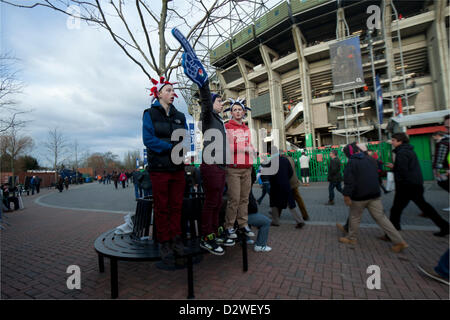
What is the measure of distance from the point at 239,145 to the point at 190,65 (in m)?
1.22

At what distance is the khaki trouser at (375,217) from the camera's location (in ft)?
10.3

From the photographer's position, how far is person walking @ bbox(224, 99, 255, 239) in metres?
2.76

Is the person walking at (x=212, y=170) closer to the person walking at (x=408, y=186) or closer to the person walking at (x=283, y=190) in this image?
the person walking at (x=283, y=190)

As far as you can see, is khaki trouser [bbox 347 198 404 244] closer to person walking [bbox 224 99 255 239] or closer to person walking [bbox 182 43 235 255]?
person walking [bbox 224 99 255 239]

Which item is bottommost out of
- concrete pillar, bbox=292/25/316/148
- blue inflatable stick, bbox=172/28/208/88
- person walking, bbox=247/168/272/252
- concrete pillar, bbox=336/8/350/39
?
person walking, bbox=247/168/272/252

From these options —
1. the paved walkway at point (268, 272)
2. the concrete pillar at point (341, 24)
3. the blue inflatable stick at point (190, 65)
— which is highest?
the concrete pillar at point (341, 24)

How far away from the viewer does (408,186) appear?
3.84m

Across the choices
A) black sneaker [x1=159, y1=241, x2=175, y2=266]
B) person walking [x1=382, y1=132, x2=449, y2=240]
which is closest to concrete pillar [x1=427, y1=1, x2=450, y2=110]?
person walking [x1=382, y1=132, x2=449, y2=240]

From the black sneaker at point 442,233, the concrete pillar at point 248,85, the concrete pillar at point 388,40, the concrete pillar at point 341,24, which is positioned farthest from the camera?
the concrete pillar at point 248,85

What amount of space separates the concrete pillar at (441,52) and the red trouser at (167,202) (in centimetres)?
2725

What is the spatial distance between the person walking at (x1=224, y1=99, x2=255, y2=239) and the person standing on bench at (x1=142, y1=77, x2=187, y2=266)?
68cm

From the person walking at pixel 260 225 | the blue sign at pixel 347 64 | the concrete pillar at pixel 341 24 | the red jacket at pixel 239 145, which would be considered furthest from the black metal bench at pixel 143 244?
the concrete pillar at pixel 341 24

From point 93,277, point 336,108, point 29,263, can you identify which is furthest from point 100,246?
point 336,108

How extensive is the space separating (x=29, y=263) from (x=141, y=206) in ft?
7.35
